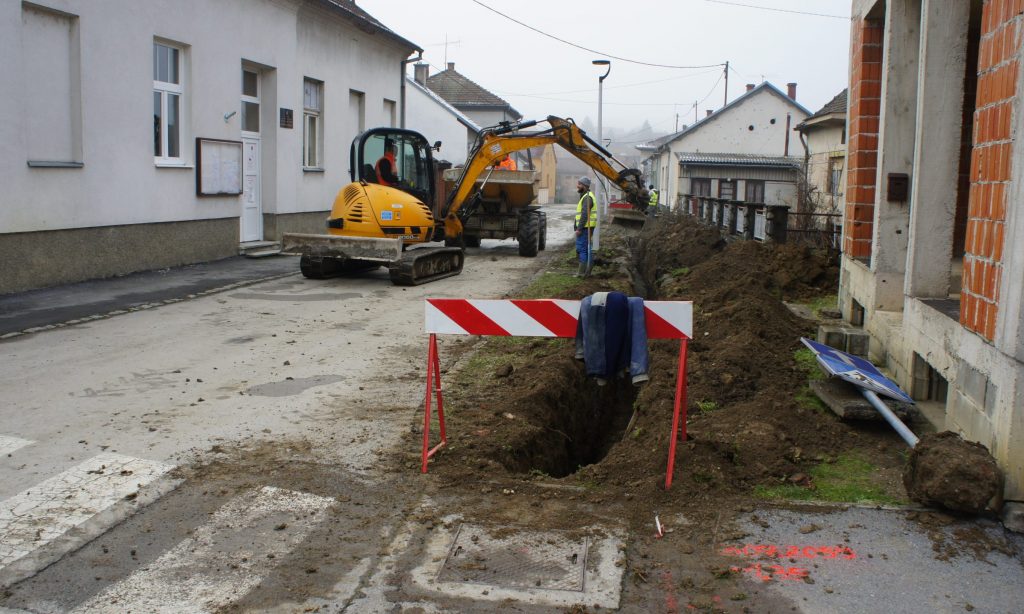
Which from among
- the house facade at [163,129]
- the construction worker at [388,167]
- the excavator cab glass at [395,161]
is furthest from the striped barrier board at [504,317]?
the construction worker at [388,167]

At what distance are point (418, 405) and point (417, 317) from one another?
4334 mm

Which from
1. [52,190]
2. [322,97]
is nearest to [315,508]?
[52,190]

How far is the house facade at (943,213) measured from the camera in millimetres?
4688

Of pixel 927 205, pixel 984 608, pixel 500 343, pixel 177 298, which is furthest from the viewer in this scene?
pixel 177 298

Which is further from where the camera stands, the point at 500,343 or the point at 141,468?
the point at 500,343

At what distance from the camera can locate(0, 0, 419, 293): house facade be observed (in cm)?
1236

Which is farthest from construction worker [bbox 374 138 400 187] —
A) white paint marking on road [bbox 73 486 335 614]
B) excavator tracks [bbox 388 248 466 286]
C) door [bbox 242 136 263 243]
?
white paint marking on road [bbox 73 486 335 614]

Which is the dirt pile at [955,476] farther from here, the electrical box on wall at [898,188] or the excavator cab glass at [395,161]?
the excavator cab glass at [395,161]

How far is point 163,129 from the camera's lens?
51.1ft

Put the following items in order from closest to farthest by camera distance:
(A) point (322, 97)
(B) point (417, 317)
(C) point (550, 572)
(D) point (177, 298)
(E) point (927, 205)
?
(C) point (550, 572) < (E) point (927, 205) < (B) point (417, 317) < (D) point (177, 298) < (A) point (322, 97)

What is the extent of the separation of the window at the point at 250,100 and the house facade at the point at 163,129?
0.04 m

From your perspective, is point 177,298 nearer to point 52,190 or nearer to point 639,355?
point 52,190

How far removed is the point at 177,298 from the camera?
40.3 ft

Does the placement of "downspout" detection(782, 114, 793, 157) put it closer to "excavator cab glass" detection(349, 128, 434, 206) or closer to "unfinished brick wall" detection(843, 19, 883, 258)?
"excavator cab glass" detection(349, 128, 434, 206)
